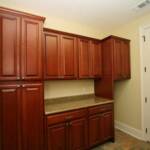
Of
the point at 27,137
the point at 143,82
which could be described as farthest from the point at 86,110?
the point at 143,82

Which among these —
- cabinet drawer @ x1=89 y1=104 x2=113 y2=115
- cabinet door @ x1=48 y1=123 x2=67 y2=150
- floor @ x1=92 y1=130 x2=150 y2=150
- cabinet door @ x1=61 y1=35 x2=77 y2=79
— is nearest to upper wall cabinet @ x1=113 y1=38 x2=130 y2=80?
cabinet drawer @ x1=89 y1=104 x2=113 y2=115

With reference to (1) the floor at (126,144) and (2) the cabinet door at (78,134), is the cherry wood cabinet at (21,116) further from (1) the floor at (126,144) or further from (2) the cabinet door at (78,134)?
(1) the floor at (126,144)

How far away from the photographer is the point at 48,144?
203cm

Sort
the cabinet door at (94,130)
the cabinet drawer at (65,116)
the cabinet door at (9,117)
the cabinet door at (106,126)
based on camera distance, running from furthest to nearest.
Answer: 1. the cabinet door at (106,126)
2. the cabinet door at (94,130)
3. the cabinet drawer at (65,116)
4. the cabinet door at (9,117)

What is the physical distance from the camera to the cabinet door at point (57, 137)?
81.0 inches

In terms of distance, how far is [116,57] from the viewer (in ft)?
9.50

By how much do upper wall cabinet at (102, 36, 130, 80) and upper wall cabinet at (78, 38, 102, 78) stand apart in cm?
14

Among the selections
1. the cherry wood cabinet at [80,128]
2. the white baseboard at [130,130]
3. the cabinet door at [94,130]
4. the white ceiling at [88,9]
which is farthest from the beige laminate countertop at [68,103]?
the white ceiling at [88,9]

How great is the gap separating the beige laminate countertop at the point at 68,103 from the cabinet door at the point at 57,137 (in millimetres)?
264

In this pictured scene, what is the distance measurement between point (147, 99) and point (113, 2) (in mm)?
2074

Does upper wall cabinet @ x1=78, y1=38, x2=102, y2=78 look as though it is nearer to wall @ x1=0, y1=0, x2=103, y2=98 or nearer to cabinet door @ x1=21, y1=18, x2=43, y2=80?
wall @ x1=0, y1=0, x2=103, y2=98

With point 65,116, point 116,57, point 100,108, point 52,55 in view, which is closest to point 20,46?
point 52,55

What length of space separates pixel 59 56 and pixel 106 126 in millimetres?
1737

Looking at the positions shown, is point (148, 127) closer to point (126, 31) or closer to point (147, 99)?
point (147, 99)
